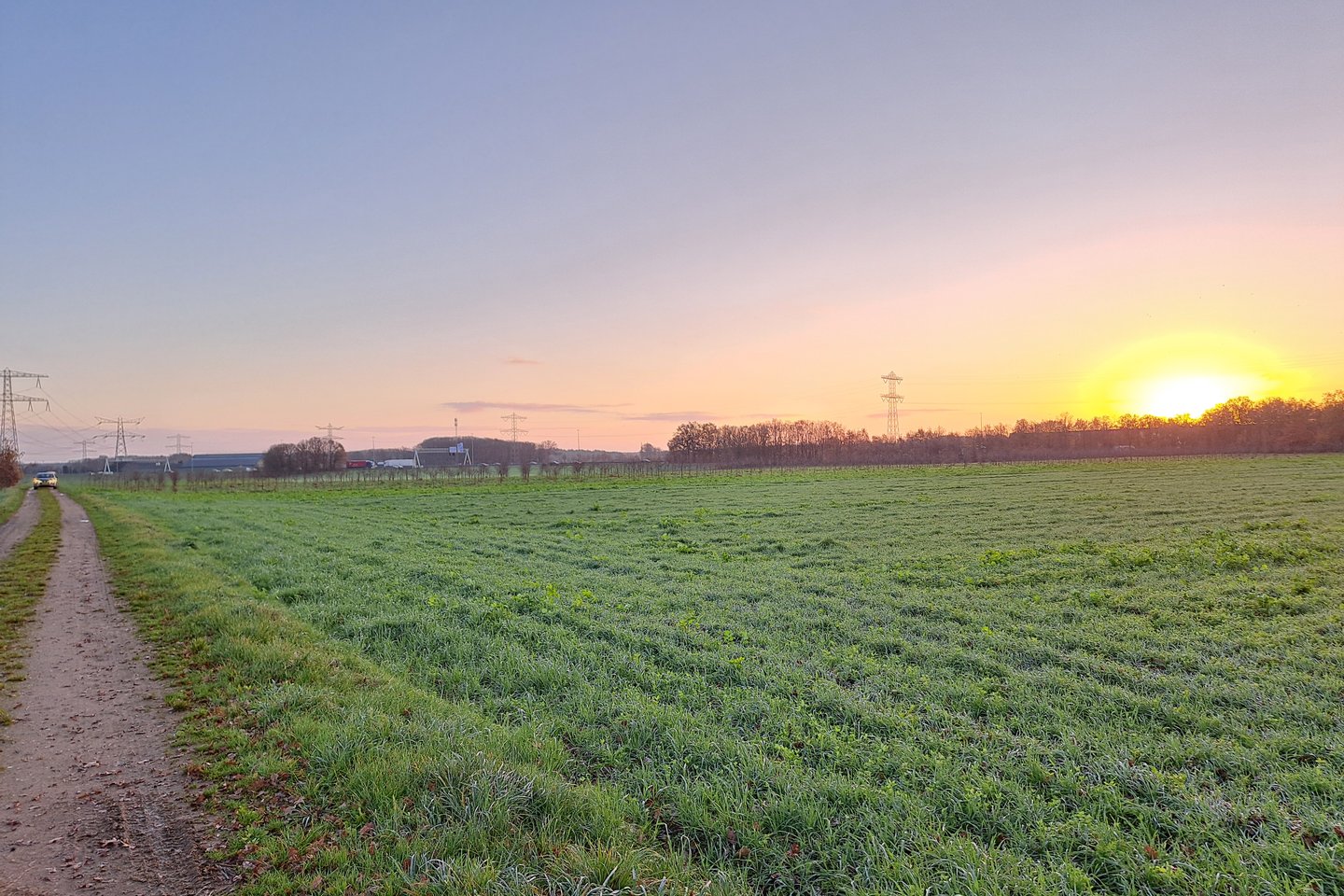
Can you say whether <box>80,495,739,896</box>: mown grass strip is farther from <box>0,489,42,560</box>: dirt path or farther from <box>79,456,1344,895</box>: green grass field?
<box>0,489,42,560</box>: dirt path

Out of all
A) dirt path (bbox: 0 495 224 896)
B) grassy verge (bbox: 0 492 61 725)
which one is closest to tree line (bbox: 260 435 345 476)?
grassy verge (bbox: 0 492 61 725)

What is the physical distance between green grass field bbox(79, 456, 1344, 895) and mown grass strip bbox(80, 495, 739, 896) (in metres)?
0.03

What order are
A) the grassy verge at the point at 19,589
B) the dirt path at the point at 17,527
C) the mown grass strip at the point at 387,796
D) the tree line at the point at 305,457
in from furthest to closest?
1. the tree line at the point at 305,457
2. the dirt path at the point at 17,527
3. the grassy verge at the point at 19,589
4. the mown grass strip at the point at 387,796

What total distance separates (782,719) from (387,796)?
11.5 feet

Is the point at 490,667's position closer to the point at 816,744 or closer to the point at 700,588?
the point at 816,744

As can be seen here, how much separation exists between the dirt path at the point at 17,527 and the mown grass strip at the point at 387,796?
17.9m

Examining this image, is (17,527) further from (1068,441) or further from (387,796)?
(1068,441)

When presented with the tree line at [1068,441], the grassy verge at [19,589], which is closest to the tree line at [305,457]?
the tree line at [1068,441]

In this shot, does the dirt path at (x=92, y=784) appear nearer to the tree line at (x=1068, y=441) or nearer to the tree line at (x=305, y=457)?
the tree line at (x=1068, y=441)

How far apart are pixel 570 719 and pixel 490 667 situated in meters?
1.95

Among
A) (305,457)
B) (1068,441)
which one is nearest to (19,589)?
(305,457)

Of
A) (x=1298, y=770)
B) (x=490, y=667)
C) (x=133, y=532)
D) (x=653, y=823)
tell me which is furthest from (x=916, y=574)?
(x=133, y=532)

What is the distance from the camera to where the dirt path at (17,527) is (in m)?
20.3

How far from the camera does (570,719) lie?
627 centimetres
